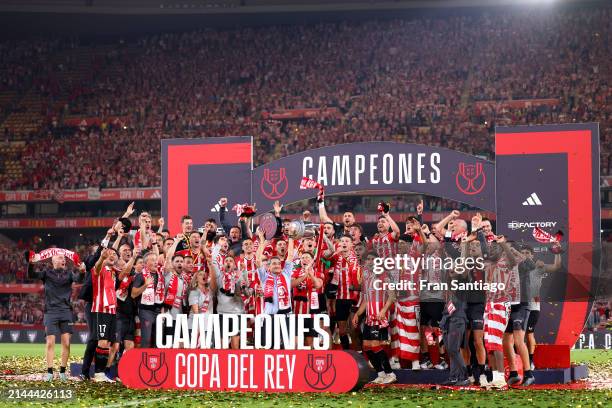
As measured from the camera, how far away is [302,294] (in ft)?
43.0

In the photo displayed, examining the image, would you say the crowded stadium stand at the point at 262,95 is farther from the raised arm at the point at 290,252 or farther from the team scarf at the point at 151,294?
the raised arm at the point at 290,252

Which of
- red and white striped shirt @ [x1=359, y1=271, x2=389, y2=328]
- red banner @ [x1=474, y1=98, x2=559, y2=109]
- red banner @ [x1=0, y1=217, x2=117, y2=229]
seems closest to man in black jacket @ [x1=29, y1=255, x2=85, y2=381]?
red and white striped shirt @ [x1=359, y1=271, x2=389, y2=328]

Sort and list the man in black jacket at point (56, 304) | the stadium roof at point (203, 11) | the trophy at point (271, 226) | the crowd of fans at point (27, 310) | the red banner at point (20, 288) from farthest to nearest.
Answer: the stadium roof at point (203, 11) < the red banner at point (20, 288) < the crowd of fans at point (27, 310) < the man in black jacket at point (56, 304) < the trophy at point (271, 226)

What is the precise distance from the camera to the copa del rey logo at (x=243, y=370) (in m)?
11.9

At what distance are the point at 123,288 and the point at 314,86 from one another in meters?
29.9

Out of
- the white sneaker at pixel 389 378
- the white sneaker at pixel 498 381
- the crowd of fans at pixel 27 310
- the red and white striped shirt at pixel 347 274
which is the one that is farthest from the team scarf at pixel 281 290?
the crowd of fans at pixel 27 310

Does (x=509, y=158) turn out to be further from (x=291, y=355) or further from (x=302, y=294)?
(x=291, y=355)

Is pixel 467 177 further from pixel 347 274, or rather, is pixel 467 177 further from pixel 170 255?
pixel 170 255

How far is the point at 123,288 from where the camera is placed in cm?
1383

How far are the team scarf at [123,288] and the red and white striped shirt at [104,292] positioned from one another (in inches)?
5.7

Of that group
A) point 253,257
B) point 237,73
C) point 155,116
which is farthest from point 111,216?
point 253,257

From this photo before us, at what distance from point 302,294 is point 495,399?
309 centimetres

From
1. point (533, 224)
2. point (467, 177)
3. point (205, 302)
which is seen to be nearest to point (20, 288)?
point (467, 177)

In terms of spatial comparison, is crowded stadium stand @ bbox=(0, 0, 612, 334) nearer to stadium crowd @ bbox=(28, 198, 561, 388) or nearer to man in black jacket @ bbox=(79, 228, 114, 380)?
man in black jacket @ bbox=(79, 228, 114, 380)
